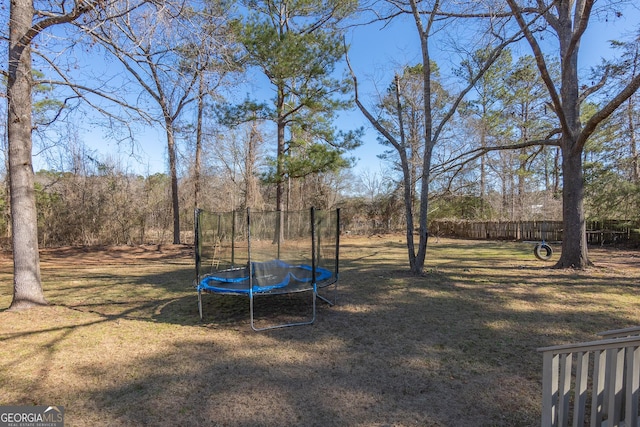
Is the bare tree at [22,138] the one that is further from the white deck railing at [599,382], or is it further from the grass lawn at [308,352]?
the white deck railing at [599,382]

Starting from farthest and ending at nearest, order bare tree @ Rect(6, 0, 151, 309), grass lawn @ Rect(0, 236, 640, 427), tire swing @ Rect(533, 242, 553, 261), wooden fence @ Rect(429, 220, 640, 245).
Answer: wooden fence @ Rect(429, 220, 640, 245)
tire swing @ Rect(533, 242, 553, 261)
bare tree @ Rect(6, 0, 151, 309)
grass lawn @ Rect(0, 236, 640, 427)

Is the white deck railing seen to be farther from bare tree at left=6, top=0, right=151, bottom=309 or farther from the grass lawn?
bare tree at left=6, top=0, right=151, bottom=309

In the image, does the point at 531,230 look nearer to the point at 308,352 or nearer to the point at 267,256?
the point at 267,256

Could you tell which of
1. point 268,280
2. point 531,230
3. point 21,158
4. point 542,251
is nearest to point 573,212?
point 542,251

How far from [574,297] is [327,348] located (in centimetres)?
450

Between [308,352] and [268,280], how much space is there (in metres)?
1.43

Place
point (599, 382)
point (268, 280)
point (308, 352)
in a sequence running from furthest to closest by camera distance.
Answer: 1. point (268, 280)
2. point (308, 352)
3. point (599, 382)

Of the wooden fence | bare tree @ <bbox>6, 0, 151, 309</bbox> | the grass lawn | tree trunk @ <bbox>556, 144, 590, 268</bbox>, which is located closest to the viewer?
the grass lawn

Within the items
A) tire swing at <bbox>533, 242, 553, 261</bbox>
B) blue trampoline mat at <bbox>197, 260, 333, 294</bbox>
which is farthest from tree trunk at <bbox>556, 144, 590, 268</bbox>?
blue trampoline mat at <bbox>197, 260, 333, 294</bbox>

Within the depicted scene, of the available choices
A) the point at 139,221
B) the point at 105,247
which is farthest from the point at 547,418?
the point at 139,221

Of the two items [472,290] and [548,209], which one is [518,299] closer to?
[472,290]

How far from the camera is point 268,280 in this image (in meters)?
4.71

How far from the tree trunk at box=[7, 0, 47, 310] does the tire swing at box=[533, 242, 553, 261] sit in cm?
1140

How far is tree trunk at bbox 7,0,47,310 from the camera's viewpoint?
14.4ft
